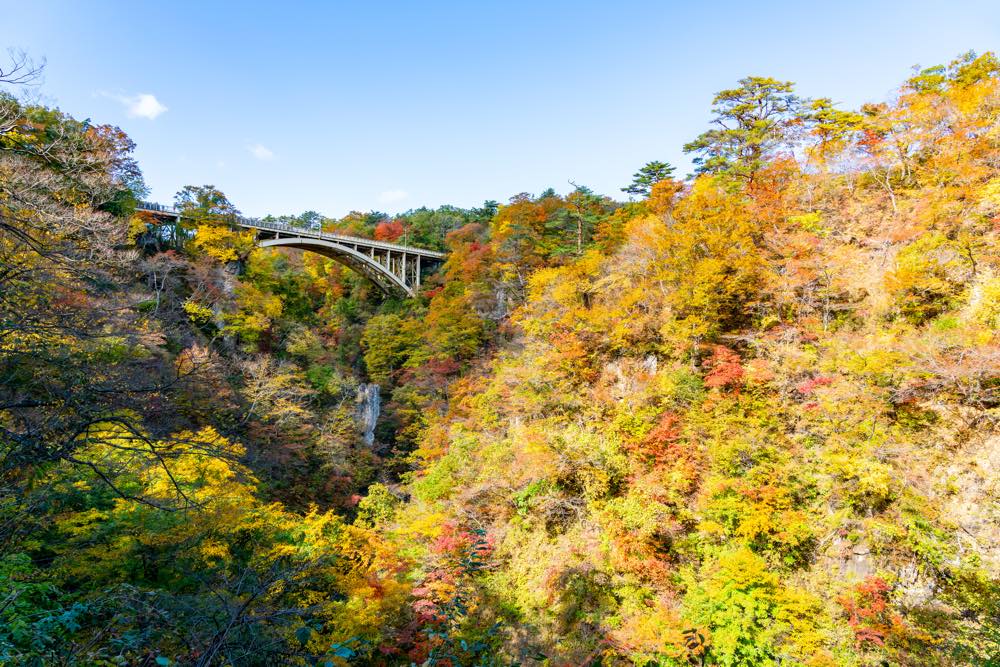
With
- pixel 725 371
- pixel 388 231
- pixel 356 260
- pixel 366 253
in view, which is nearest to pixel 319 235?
pixel 356 260

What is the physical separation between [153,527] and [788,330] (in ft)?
44.6

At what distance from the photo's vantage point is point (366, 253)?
97.1 feet

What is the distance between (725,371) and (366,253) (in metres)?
24.5

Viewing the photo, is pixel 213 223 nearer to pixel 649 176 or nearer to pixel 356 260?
pixel 356 260

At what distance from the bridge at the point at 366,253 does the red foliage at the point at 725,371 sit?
21423 millimetres

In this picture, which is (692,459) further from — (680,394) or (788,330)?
(788,330)

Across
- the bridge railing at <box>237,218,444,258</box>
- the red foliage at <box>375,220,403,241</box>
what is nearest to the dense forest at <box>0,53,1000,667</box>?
the bridge railing at <box>237,218,444,258</box>

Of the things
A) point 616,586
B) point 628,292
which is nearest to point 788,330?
point 628,292

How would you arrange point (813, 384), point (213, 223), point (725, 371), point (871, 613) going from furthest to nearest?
1. point (213, 223)
2. point (725, 371)
3. point (813, 384)
4. point (871, 613)

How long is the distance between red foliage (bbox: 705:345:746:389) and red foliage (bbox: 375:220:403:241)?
29.0m

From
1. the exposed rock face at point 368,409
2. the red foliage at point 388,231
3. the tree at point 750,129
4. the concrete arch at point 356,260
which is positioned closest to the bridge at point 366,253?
the concrete arch at point 356,260

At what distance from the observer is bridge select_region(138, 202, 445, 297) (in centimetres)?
2428

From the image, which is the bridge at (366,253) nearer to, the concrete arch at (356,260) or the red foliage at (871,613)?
the concrete arch at (356,260)

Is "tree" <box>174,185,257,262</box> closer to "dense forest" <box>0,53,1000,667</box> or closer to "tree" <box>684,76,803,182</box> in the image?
"dense forest" <box>0,53,1000,667</box>
